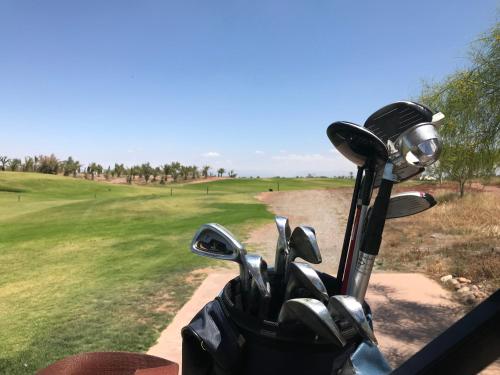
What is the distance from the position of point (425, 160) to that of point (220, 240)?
726 mm

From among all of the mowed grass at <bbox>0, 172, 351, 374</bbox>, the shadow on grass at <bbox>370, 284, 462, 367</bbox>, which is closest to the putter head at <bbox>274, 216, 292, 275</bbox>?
the shadow on grass at <bbox>370, 284, 462, 367</bbox>

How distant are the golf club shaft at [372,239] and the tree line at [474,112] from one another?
4.36 metres

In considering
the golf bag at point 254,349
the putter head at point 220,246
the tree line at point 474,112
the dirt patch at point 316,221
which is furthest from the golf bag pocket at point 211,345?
the dirt patch at point 316,221

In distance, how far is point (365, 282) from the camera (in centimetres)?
120

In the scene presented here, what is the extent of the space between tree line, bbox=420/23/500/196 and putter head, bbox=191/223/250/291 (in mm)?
4470

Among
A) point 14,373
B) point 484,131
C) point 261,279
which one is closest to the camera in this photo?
point 261,279

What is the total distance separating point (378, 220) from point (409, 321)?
12.1 ft

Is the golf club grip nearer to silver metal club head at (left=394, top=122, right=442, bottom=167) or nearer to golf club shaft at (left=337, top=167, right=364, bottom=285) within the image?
silver metal club head at (left=394, top=122, right=442, bottom=167)

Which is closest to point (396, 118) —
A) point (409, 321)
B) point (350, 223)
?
point (350, 223)

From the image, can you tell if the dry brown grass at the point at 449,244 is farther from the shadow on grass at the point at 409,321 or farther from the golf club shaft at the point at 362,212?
the golf club shaft at the point at 362,212

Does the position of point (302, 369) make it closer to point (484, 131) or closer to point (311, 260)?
point (311, 260)

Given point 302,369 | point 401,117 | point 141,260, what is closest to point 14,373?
point 302,369

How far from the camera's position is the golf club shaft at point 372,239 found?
3.91 feet

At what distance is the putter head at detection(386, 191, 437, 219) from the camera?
4.62 feet
